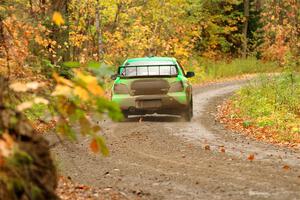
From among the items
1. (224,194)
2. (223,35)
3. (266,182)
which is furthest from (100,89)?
(223,35)

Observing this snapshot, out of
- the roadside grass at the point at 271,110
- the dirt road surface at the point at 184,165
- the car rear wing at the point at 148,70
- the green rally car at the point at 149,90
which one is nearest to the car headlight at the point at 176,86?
the green rally car at the point at 149,90

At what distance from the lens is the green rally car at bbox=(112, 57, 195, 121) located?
1516 centimetres

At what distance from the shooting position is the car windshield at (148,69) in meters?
15.5

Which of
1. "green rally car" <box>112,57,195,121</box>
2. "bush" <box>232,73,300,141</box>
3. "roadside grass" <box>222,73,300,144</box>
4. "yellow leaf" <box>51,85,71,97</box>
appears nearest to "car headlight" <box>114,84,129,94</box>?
"green rally car" <box>112,57,195,121</box>

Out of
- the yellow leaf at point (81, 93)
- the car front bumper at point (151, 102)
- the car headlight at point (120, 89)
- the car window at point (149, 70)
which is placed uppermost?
the yellow leaf at point (81, 93)

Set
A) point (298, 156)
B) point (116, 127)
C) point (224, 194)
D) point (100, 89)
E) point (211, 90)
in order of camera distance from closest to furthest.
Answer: point (100, 89) → point (224, 194) → point (298, 156) → point (116, 127) → point (211, 90)

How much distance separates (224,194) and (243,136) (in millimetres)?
6241

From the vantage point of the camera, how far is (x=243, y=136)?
44.7 ft

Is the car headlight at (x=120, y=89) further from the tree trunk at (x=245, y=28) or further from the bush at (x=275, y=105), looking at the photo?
the tree trunk at (x=245, y=28)

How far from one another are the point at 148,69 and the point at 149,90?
2.36 feet

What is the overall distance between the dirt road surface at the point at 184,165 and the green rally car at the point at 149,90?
2.36 feet

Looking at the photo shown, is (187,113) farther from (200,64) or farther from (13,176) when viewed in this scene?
(200,64)

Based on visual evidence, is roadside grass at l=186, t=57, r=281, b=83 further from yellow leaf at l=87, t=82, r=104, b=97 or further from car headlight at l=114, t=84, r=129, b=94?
yellow leaf at l=87, t=82, r=104, b=97

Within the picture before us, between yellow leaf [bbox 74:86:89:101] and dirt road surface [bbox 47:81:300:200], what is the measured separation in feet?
4.77
